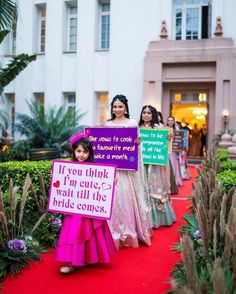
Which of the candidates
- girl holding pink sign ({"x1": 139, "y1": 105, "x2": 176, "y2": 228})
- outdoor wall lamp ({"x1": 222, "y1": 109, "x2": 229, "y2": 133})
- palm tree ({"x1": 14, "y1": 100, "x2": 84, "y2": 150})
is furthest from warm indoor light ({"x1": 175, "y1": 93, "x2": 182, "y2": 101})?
girl holding pink sign ({"x1": 139, "y1": 105, "x2": 176, "y2": 228})

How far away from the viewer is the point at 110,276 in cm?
369

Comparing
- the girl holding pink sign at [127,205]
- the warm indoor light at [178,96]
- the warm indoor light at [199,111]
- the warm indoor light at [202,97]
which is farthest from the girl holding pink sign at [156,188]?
the warm indoor light at [199,111]

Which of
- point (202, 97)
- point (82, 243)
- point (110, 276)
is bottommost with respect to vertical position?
point (110, 276)

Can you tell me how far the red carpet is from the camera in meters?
3.40

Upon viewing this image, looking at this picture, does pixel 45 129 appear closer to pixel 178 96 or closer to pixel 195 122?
pixel 178 96

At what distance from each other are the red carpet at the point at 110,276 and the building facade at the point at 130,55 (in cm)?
1124

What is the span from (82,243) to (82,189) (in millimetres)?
570

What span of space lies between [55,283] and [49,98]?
580 inches

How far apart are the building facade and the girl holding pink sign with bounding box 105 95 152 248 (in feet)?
34.7

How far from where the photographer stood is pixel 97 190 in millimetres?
3887

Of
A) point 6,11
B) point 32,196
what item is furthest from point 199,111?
point 32,196

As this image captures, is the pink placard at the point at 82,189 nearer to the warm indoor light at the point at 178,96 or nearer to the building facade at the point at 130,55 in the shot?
the building facade at the point at 130,55

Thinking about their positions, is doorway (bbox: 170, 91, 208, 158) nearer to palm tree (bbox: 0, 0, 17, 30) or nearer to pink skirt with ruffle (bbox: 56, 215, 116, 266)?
palm tree (bbox: 0, 0, 17, 30)

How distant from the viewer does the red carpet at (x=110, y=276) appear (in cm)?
340
